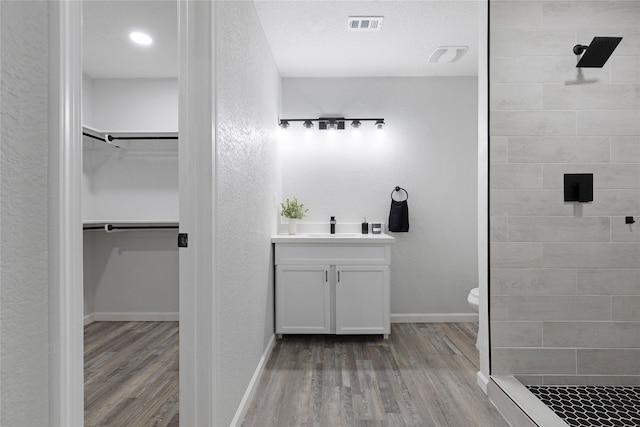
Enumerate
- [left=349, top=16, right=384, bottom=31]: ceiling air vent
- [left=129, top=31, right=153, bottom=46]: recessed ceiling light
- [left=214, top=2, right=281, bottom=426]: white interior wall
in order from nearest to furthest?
1. [left=214, top=2, right=281, bottom=426]: white interior wall
2. [left=349, top=16, right=384, bottom=31]: ceiling air vent
3. [left=129, top=31, right=153, bottom=46]: recessed ceiling light

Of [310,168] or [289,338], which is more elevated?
[310,168]

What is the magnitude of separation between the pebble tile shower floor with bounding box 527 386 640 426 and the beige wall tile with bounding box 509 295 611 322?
38cm

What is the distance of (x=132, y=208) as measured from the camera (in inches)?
165

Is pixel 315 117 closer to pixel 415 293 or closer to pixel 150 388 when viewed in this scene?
pixel 415 293

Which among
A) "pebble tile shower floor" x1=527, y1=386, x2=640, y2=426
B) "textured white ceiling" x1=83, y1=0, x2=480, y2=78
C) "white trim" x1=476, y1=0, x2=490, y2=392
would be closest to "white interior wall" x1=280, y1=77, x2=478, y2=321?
"textured white ceiling" x1=83, y1=0, x2=480, y2=78

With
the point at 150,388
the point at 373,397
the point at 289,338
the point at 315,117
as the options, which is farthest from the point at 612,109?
the point at 150,388

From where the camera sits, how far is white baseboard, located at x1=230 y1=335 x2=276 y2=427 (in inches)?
79.9

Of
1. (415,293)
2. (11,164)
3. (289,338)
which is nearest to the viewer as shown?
(11,164)

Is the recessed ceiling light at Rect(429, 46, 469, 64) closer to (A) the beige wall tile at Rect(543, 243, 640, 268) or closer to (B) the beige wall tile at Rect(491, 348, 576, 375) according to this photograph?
(A) the beige wall tile at Rect(543, 243, 640, 268)

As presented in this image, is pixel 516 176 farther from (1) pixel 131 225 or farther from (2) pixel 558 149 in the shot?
(1) pixel 131 225

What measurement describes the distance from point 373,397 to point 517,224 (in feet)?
4.26

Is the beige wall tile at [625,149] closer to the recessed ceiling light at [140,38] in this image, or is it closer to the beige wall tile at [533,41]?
the beige wall tile at [533,41]

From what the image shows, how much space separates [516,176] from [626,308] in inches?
38.8

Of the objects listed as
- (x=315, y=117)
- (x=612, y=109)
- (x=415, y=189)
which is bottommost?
(x=415, y=189)
